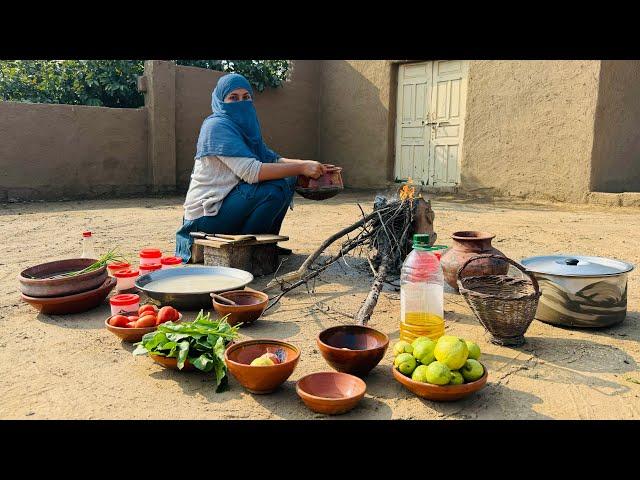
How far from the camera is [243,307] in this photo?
3.12m

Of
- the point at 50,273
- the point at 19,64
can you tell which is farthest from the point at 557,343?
the point at 19,64

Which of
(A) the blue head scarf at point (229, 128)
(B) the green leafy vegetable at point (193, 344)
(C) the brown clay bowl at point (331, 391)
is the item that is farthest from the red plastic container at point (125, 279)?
(C) the brown clay bowl at point (331, 391)

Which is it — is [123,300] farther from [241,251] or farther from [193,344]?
[241,251]

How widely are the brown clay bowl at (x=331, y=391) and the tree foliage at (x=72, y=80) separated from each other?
9.80 m

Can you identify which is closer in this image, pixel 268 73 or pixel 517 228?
pixel 517 228

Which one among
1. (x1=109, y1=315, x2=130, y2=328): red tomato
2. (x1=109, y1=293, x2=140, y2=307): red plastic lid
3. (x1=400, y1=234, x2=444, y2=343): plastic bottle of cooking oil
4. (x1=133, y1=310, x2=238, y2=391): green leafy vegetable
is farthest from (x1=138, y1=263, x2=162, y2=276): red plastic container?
(x1=400, y1=234, x2=444, y2=343): plastic bottle of cooking oil

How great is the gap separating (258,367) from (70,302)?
5.71 ft

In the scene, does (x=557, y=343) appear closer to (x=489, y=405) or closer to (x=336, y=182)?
(x=489, y=405)

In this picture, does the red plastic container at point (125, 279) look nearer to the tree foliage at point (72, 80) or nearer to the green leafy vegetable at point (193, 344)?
the green leafy vegetable at point (193, 344)

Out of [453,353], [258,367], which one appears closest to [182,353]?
[258,367]

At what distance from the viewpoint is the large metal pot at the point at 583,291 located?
296 cm

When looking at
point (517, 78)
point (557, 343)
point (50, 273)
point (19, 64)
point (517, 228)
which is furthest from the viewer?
point (19, 64)
